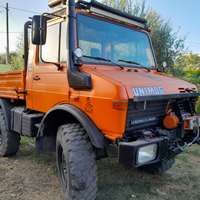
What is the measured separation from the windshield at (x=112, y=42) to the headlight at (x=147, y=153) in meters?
1.30

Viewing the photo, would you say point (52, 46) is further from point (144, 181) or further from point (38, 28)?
point (144, 181)

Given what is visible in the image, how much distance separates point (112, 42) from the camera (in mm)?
3217

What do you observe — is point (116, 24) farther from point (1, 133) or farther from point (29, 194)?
point (1, 133)

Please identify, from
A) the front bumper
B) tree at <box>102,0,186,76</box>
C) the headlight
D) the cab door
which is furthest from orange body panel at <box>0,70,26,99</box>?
tree at <box>102,0,186,76</box>

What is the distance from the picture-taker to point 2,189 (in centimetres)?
311

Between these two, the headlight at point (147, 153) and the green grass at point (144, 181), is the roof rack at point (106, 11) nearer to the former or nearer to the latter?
the headlight at point (147, 153)

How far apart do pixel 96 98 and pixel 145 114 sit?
66 centimetres

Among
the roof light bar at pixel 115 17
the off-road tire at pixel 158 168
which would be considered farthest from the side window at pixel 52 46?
the off-road tire at pixel 158 168

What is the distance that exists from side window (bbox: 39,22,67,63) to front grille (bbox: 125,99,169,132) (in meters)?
1.26

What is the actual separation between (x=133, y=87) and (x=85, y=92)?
602 millimetres

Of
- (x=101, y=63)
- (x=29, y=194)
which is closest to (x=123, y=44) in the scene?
(x=101, y=63)

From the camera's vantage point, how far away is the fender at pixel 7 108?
4039mm

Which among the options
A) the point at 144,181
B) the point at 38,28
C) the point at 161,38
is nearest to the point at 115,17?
the point at 38,28

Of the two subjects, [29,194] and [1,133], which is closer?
[29,194]
